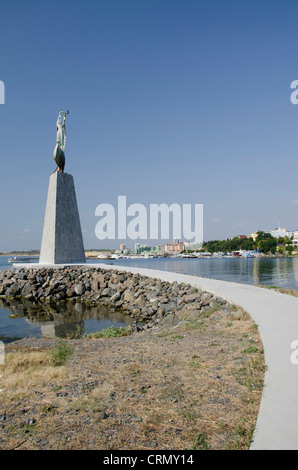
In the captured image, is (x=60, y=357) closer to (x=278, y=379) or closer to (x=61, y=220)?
(x=278, y=379)

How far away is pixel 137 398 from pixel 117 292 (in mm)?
15501

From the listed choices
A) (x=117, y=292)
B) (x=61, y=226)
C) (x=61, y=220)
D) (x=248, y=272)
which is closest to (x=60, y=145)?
(x=61, y=220)

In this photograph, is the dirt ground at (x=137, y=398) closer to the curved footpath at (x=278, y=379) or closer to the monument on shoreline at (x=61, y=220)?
the curved footpath at (x=278, y=379)

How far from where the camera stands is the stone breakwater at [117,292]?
12.4 metres

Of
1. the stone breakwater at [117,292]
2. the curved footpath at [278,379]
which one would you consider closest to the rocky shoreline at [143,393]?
the curved footpath at [278,379]

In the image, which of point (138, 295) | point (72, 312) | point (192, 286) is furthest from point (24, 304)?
point (192, 286)

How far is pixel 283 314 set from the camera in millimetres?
8281

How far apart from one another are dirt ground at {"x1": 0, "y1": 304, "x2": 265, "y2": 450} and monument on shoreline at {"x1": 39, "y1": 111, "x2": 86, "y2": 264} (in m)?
23.3

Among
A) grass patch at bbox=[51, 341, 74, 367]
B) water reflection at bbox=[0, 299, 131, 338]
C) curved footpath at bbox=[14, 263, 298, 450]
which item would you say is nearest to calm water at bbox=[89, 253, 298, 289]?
water reflection at bbox=[0, 299, 131, 338]

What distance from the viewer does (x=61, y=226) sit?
29.2m

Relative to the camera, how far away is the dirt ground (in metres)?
3.17

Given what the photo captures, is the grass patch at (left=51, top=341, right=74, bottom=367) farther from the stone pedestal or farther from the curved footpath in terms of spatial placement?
the stone pedestal
